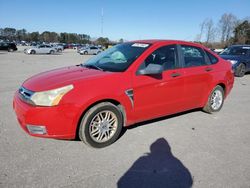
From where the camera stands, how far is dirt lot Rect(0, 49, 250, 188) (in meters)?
2.94

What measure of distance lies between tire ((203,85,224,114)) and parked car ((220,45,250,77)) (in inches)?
286

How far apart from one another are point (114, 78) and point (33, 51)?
1422 inches

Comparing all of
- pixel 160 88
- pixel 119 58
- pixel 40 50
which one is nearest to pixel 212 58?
pixel 160 88

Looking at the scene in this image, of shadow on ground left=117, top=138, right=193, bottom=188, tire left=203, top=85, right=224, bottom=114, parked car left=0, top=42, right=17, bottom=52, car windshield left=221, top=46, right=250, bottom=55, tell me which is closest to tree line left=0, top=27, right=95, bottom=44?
parked car left=0, top=42, right=17, bottom=52

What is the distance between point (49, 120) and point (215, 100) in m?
3.99

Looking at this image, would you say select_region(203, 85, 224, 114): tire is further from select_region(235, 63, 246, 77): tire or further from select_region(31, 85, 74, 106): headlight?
select_region(235, 63, 246, 77): tire

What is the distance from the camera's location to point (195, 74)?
482 centimetres

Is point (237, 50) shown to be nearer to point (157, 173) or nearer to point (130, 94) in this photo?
point (130, 94)

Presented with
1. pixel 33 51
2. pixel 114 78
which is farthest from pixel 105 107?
pixel 33 51

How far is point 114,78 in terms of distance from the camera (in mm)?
3762

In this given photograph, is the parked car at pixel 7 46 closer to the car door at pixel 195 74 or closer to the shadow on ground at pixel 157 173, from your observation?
the car door at pixel 195 74

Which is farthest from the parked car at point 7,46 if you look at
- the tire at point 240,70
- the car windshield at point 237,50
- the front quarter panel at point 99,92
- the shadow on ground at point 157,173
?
the shadow on ground at point 157,173

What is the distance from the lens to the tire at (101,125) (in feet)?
11.8

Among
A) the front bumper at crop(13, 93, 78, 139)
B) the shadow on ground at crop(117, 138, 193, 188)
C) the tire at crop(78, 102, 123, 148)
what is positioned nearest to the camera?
the shadow on ground at crop(117, 138, 193, 188)
